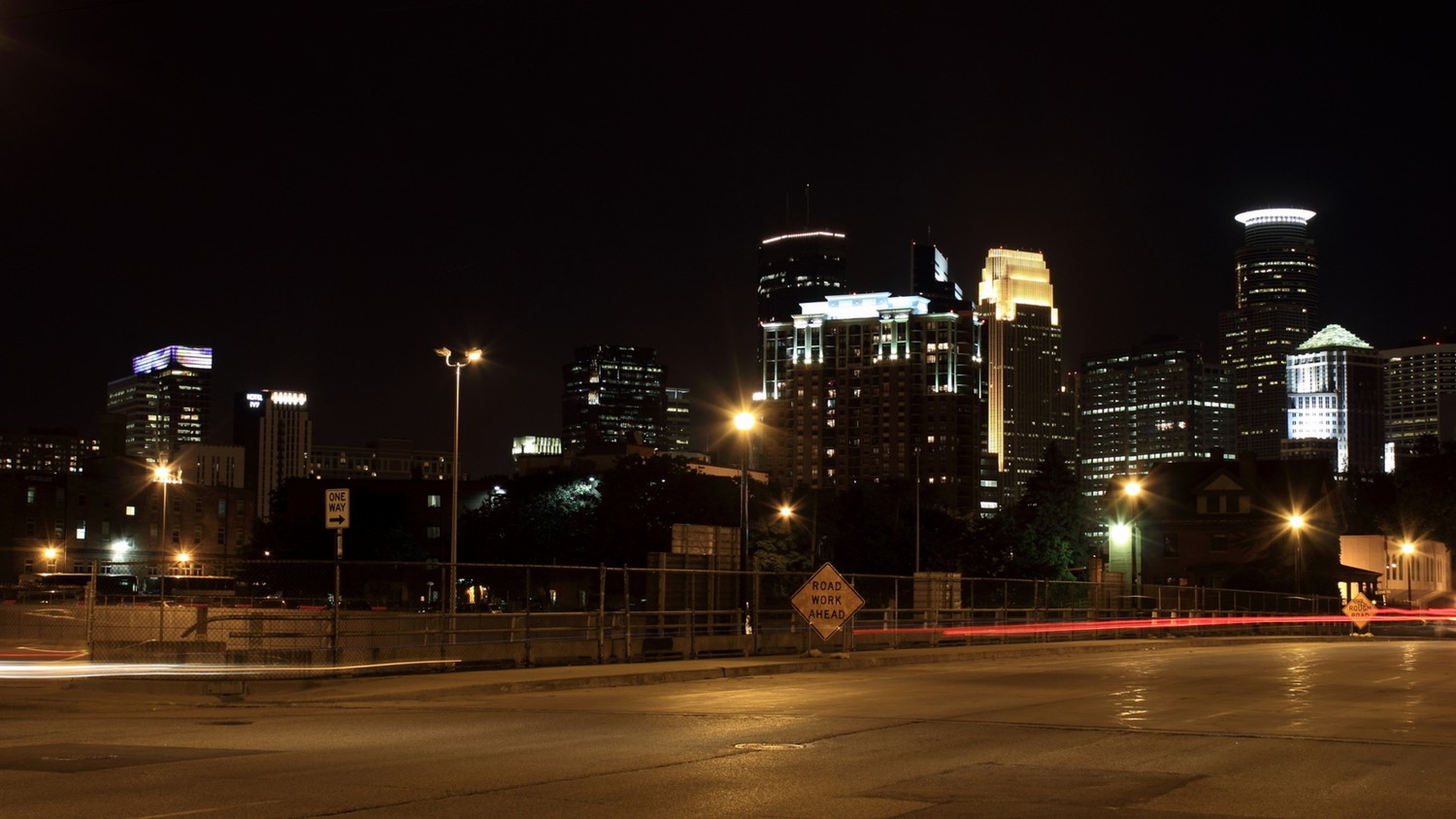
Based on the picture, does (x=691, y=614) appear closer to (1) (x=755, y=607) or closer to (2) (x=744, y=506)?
(1) (x=755, y=607)

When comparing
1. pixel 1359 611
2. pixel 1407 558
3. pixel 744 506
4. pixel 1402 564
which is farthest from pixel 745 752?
pixel 1407 558

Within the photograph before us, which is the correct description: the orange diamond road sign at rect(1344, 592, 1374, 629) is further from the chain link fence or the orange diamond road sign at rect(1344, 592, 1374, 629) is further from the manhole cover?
the manhole cover

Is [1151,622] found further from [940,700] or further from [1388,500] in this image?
[1388,500]

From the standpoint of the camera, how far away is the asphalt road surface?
1163 centimetres

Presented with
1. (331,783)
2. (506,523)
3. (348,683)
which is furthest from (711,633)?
(506,523)

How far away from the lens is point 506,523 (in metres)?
110

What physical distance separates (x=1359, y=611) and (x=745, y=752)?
54.1m

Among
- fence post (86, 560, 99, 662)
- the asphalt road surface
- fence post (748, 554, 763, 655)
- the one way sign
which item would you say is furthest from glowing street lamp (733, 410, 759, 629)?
fence post (86, 560, 99, 662)

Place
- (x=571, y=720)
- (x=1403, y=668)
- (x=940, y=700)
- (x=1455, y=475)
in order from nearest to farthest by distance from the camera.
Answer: (x=571, y=720) < (x=940, y=700) < (x=1403, y=668) < (x=1455, y=475)

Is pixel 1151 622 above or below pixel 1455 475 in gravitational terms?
below

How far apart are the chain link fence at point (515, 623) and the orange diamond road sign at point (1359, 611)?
10.7m

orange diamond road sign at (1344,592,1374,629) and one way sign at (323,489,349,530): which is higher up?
one way sign at (323,489,349,530)

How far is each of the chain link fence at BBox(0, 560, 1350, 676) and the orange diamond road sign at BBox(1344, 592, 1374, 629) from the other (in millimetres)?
10670

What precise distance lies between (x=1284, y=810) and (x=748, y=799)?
13.0ft
